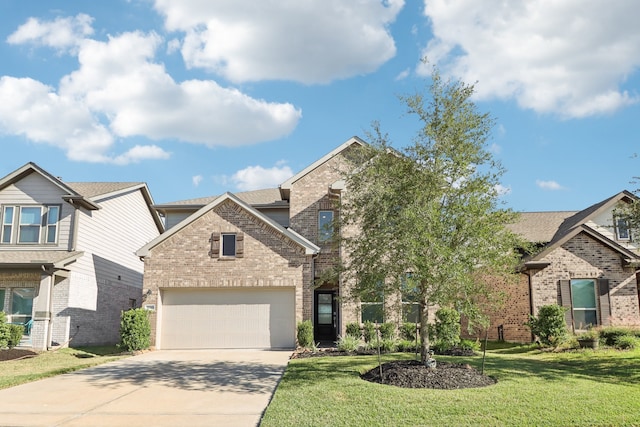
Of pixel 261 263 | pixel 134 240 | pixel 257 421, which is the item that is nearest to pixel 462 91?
pixel 257 421

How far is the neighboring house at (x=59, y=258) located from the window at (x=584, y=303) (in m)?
19.3

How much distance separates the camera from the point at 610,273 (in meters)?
Result: 19.9

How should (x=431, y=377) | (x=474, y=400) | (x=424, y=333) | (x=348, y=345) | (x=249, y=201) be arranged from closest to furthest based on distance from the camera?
(x=474, y=400) < (x=431, y=377) < (x=424, y=333) < (x=348, y=345) < (x=249, y=201)

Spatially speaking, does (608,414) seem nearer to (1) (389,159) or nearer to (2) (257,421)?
(2) (257,421)

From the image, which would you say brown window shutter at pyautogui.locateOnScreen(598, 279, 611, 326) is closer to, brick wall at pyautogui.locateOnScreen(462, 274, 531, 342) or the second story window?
brick wall at pyautogui.locateOnScreen(462, 274, 531, 342)

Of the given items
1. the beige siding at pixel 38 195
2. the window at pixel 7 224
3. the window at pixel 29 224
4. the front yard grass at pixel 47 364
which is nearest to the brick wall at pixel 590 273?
the front yard grass at pixel 47 364

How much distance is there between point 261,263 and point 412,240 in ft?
32.3

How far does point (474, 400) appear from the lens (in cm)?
925

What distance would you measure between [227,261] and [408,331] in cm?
720

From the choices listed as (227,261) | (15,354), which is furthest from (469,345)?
(15,354)

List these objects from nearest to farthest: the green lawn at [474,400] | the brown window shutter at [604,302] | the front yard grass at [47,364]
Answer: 1. the green lawn at [474,400]
2. the front yard grass at [47,364]
3. the brown window shutter at [604,302]

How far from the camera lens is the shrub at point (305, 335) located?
728 inches

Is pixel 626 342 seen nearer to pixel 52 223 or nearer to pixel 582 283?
pixel 582 283

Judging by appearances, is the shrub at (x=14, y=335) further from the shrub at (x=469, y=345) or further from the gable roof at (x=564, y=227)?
the gable roof at (x=564, y=227)
